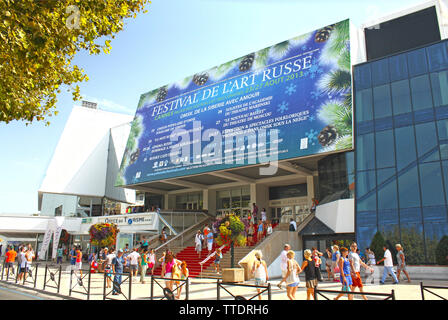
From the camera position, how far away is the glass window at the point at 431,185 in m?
16.5

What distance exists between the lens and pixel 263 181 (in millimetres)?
28719

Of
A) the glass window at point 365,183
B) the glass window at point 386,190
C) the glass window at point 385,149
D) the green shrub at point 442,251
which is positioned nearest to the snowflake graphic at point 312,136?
the glass window at point 365,183

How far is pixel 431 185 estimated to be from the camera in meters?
16.8

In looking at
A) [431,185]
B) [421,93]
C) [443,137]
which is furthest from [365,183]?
[421,93]

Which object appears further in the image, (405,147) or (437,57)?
(437,57)

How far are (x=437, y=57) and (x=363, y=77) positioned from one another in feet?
12.7

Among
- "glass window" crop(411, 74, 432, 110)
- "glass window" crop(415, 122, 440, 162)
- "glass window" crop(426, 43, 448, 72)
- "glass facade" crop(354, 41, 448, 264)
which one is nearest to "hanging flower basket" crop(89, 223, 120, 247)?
"glass facade" crop(354, 41, 448, 264)

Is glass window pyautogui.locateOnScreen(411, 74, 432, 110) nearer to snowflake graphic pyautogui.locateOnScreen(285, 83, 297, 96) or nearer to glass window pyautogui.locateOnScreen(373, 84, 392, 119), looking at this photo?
glass window pyautogui.locateOnScreen(373, 84, 392, 119)

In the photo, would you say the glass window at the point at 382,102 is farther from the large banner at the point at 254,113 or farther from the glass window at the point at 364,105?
the large banner at the point at 254,113

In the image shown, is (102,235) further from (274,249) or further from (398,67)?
(398,67)

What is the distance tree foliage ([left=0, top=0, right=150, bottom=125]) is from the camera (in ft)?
25.7

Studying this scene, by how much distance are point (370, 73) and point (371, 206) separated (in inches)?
318

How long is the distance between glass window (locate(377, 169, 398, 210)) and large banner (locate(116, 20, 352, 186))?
227 cm
